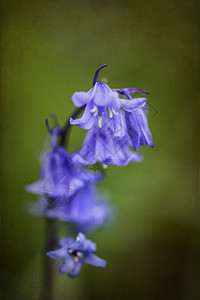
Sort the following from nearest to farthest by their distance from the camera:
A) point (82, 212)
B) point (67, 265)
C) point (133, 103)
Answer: point (133, 103) < point (67, 265) < point (82, 212)

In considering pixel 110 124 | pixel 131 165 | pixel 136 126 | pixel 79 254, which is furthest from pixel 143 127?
pixel 131 165

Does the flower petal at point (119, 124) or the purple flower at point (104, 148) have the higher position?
the flower petal at point (119, 124)

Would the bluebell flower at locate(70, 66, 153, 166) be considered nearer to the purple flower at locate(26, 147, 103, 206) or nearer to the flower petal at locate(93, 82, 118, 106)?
the flower petal at locate(93, 82, 118, 106)

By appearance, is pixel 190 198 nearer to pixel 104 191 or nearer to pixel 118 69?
pixel 104 191

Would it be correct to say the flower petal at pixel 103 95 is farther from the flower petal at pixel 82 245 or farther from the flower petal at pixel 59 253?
the flower petal at pixel 59 253

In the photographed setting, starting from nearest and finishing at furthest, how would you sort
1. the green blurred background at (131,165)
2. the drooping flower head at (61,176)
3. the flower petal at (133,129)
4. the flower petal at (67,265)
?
1. the flower petal at (133,129)
2. the flower petal at (67,265)
3. the drooping flower head at (61,176)
4. the green blurred background at (131,165)

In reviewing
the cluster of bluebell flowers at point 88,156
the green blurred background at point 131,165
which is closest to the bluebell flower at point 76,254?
the cluster of bluebell flowers at point 88,156

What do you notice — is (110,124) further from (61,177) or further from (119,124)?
(61,177)

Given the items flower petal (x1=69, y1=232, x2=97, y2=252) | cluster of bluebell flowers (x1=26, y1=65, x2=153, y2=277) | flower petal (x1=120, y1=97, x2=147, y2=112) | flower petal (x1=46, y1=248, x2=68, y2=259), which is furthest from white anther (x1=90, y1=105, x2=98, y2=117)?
flower petal (x1=46, y1=248, x2=68, y2=259)
